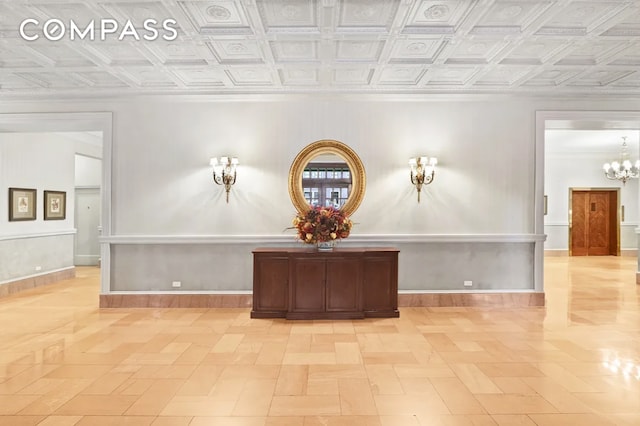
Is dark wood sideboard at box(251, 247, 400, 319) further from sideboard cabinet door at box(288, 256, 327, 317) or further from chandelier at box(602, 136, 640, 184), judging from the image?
chandelier at box(602, 136, 640, 184)

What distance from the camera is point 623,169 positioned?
1253 centimetres

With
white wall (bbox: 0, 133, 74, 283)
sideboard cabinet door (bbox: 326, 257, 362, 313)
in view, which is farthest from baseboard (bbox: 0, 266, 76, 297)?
sideboard cabinet door (bbox: 326, 257, 362, 313)

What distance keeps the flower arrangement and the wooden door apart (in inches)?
440

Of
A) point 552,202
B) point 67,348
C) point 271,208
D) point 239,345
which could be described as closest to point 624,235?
point 552,202

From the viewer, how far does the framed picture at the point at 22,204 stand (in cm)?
747

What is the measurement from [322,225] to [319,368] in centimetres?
229

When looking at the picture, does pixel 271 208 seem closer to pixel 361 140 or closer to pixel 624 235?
pixel 361 140

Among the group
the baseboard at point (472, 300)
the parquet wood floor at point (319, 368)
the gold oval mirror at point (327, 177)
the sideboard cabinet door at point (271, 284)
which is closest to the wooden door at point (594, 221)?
the parquet wood floor at point (319, 368)

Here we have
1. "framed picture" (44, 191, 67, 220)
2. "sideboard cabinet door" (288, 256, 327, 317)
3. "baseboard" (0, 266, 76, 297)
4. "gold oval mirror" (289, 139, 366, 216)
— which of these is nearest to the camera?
"sideboard cabinet door" (288, 256, 327, 317)

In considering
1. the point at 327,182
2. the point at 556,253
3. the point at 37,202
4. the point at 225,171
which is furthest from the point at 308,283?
the point at 556,253

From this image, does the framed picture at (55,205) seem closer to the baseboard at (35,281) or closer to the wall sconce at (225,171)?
the baseboard at (35,281)

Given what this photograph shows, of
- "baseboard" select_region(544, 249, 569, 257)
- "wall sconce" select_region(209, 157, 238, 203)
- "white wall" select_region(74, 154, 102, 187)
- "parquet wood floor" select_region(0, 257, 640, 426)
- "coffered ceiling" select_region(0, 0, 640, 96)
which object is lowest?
"parquet wood floor" select_region(0, 257, 640, 426)

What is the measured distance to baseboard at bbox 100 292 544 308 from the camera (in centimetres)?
636

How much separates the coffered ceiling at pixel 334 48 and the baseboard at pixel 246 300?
3.16 metres
